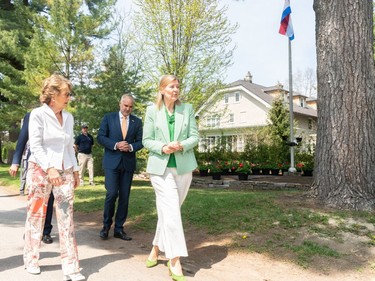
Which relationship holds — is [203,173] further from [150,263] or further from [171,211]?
[171,211]

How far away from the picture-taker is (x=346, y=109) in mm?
6133

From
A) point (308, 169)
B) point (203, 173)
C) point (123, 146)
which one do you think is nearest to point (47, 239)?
point (123, 146)

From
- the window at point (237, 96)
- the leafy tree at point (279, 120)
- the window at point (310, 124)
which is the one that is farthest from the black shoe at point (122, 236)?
the window at point (310, 124)

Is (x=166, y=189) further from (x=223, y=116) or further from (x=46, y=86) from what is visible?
(x=223, y=116)

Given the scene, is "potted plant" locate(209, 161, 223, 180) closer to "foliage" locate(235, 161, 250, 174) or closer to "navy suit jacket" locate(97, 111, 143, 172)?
"foliage" locate(235, 161, 250, 174)

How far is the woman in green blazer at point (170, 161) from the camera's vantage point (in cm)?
377

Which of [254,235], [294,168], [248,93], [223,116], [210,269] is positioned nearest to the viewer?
[210,269]

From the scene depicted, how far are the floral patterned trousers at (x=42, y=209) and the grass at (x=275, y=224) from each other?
221cm

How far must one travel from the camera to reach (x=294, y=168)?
16672 mm

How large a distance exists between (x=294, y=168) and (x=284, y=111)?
61.1 ft

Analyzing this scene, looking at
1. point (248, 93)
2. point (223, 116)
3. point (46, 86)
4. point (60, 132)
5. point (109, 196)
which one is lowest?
point (109, 196)

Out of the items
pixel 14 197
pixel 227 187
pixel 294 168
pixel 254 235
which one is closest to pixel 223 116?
pixel 294 168

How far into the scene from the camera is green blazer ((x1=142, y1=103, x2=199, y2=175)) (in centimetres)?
397

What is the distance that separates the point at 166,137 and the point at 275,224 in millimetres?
2374
